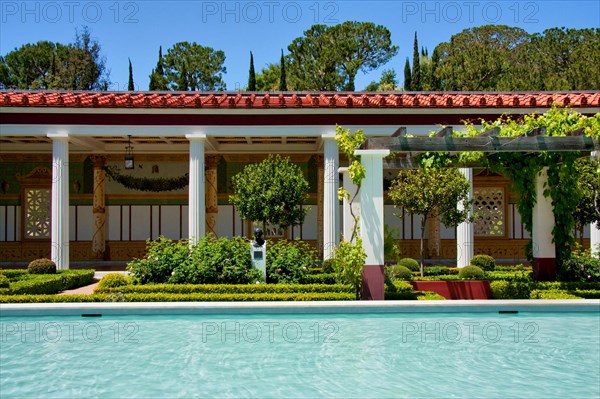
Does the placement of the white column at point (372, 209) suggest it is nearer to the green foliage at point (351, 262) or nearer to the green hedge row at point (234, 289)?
the green foliage at point (351, 262)

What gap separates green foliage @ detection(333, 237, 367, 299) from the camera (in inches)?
479

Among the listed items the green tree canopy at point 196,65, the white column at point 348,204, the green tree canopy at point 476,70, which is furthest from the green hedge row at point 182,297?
the green tree canopy at point 196,65

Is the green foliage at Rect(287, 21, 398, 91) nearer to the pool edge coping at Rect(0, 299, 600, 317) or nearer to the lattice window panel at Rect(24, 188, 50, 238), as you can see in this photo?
the lattice window panel at Rect(24, 188, 50, 238)

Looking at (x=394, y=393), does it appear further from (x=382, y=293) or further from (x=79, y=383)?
(x=382, y=293)

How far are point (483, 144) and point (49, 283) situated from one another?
973cm

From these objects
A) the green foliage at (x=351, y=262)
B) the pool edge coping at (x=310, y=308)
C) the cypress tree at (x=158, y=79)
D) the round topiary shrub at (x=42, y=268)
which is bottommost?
the pool edge coping at (x=310, y=308)

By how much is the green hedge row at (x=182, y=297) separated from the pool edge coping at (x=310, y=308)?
71 cm

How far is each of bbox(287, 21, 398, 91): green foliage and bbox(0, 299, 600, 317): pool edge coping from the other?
3135 centimetres

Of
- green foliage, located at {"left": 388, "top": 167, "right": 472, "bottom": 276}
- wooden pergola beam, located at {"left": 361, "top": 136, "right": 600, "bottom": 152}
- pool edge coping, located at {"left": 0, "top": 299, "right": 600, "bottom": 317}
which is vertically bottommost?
pool edge coping, located at {"left": 0, "top": 299, "right": 600, "bottom": 317}

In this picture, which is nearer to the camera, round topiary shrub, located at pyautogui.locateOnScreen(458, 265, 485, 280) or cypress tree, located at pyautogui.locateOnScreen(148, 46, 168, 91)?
round topiary shrub, located at pyautogui.locateOnScreen(458, 265, 485, 280)

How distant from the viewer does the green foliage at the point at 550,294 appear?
12.2m

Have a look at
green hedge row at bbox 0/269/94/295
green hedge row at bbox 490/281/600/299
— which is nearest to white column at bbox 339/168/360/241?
green hedge row at bbox 490/281/600/299

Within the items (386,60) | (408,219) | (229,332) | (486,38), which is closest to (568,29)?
(486,38)

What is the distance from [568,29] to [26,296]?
142 ft
